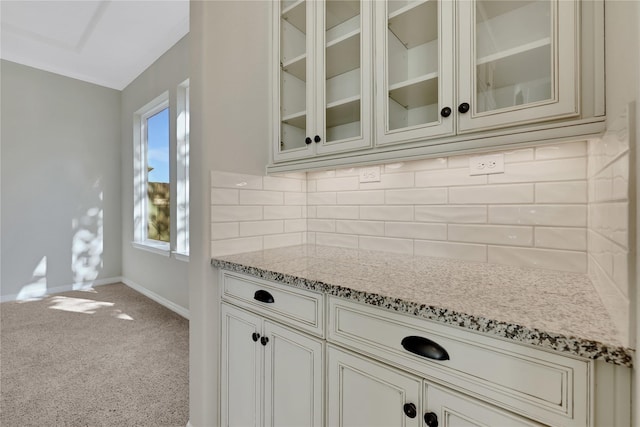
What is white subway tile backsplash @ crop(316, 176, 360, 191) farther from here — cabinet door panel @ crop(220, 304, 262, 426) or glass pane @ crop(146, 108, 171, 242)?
glass pane @ crop(146, 108, 171, 242)

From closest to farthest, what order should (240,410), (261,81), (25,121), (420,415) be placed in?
(420,415) → (240,410) → (261,81) → (25,121)

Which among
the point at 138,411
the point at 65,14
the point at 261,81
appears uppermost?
the point at 65,14

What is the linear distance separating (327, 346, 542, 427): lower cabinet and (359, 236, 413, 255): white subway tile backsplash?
67 centimetres

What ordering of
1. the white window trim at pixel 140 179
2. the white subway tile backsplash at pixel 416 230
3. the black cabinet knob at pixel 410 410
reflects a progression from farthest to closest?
the white window trim at pixel 140 179, the white subway tile backsplash at pixel 416 230, the black cabinet knob at pixel 410 410

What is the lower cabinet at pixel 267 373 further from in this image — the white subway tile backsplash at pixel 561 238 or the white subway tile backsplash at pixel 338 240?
the white subway tile backsplash at pixel 561 238

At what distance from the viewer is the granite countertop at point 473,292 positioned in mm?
537

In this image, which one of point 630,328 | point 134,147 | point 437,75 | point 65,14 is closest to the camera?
point 630,328

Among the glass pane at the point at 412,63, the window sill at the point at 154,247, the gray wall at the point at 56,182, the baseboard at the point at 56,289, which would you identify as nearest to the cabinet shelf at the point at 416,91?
the glass pane at the point at 412,63

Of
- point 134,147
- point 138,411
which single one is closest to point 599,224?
point 138,411

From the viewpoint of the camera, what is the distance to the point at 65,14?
8.52 ft

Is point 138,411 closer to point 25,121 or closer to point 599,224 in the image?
point 599,224

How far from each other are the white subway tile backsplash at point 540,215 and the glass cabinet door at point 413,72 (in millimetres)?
428

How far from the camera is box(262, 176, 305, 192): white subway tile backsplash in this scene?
1.56 metres

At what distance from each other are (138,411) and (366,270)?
60.9 inches
